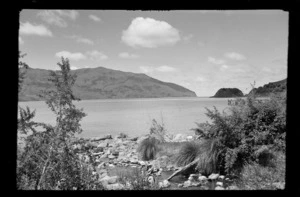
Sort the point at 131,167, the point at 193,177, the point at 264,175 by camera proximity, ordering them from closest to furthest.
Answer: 1. the point at 264,175
2. the point at 193,177
3. the point at 131,167

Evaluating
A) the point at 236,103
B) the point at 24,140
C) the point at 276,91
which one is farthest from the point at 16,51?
the point at 276,91

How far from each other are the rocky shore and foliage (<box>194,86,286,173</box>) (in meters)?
0.50

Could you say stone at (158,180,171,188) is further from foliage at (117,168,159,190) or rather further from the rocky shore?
foliage at (117,168,159,190)

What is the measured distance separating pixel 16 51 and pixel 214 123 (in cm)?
565

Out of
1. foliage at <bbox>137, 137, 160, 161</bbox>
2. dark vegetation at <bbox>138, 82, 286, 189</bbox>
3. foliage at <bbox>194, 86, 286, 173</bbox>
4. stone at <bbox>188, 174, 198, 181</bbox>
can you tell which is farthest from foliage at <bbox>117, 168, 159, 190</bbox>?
foliage at <bbox>137, 137, 160, 161</bbox>

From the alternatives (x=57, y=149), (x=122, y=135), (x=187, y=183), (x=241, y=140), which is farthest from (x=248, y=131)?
(x=122, y=135)

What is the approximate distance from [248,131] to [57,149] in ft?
13.0

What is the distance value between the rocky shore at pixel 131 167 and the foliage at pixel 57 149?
0.17 m

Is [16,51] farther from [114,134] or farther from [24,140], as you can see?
[114,134]

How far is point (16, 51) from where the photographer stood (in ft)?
4.72

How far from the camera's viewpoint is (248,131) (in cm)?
661

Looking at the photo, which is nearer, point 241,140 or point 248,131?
point 241,140

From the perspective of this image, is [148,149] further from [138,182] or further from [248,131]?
[138,182]

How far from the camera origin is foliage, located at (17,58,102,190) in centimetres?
392
